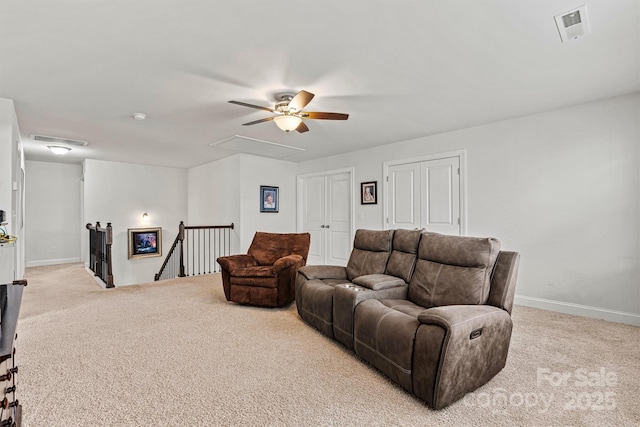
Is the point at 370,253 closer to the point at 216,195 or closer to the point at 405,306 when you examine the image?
the point at 405,306

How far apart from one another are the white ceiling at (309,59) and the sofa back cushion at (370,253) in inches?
58.0

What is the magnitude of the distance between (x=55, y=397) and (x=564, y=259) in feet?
15.9

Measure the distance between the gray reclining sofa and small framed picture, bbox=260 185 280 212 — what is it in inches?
135

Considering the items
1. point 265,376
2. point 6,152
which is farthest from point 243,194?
point 265,376

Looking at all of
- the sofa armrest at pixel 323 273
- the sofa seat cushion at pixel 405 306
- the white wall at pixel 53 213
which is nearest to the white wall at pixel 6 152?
the sofa armrest at pixel 323 273

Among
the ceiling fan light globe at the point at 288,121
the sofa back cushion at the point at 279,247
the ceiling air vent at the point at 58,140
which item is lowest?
the sofa back cushion at the point at 279,247

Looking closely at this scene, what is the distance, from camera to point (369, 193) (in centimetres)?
569

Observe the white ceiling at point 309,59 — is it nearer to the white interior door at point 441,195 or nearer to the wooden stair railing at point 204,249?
the white interior door at point 441,195

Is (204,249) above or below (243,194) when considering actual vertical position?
below

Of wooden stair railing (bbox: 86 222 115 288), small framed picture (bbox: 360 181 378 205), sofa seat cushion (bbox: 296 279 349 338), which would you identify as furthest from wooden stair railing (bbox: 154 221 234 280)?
sofa seat cushion (bbox: 296 279 349 338)

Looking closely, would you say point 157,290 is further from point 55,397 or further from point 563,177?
point 563,177

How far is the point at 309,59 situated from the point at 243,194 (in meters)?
4.04

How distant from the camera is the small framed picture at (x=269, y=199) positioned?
6.48 metres

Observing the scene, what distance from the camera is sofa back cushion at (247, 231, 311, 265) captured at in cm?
425
